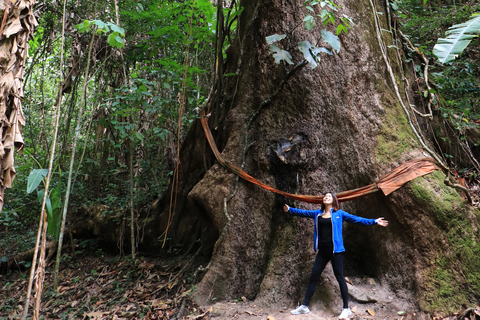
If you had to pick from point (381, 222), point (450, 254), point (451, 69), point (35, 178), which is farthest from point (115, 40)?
point (451, 69)

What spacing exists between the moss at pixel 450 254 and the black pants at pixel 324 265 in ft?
2.58

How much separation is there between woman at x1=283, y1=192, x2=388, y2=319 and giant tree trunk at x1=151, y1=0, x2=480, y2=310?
0.69 ft

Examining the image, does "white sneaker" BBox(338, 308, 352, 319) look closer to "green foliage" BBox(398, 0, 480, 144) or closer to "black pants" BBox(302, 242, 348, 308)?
"black pants" BBox(302, 242, 348, 308)

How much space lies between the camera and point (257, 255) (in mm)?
4148

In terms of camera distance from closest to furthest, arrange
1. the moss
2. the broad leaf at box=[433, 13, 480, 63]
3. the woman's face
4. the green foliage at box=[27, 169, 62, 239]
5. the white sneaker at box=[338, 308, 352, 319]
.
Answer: the broad leaf at box=[433, 13, 480, 63] < the green foliage at box=[27, 169, 62, 239] < the moss < the white sneaker at box=[338, 308, 352, 319] < the woman's face

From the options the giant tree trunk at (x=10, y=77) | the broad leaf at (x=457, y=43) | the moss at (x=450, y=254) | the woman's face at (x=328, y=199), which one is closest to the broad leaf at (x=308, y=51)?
the woman's face at (x=328, y=199)

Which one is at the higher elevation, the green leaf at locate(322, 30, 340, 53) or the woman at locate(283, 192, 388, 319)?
the green leaf at locate(322, 30, 340, 53)

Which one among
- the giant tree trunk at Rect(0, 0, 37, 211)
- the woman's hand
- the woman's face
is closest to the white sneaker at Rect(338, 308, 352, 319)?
the woman's hand

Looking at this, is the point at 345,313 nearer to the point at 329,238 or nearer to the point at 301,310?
the point at 301,310

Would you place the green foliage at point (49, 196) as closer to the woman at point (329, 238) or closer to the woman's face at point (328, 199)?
Result: the woman at point (329, 238)

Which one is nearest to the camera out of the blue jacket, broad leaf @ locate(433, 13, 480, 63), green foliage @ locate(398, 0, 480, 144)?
broad leaf @ locate(433, 13, 480, 63)

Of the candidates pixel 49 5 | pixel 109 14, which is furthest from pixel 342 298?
pixel 49 5

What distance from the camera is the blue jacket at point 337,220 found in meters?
3.64

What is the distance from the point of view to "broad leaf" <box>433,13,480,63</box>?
1.83 metres
